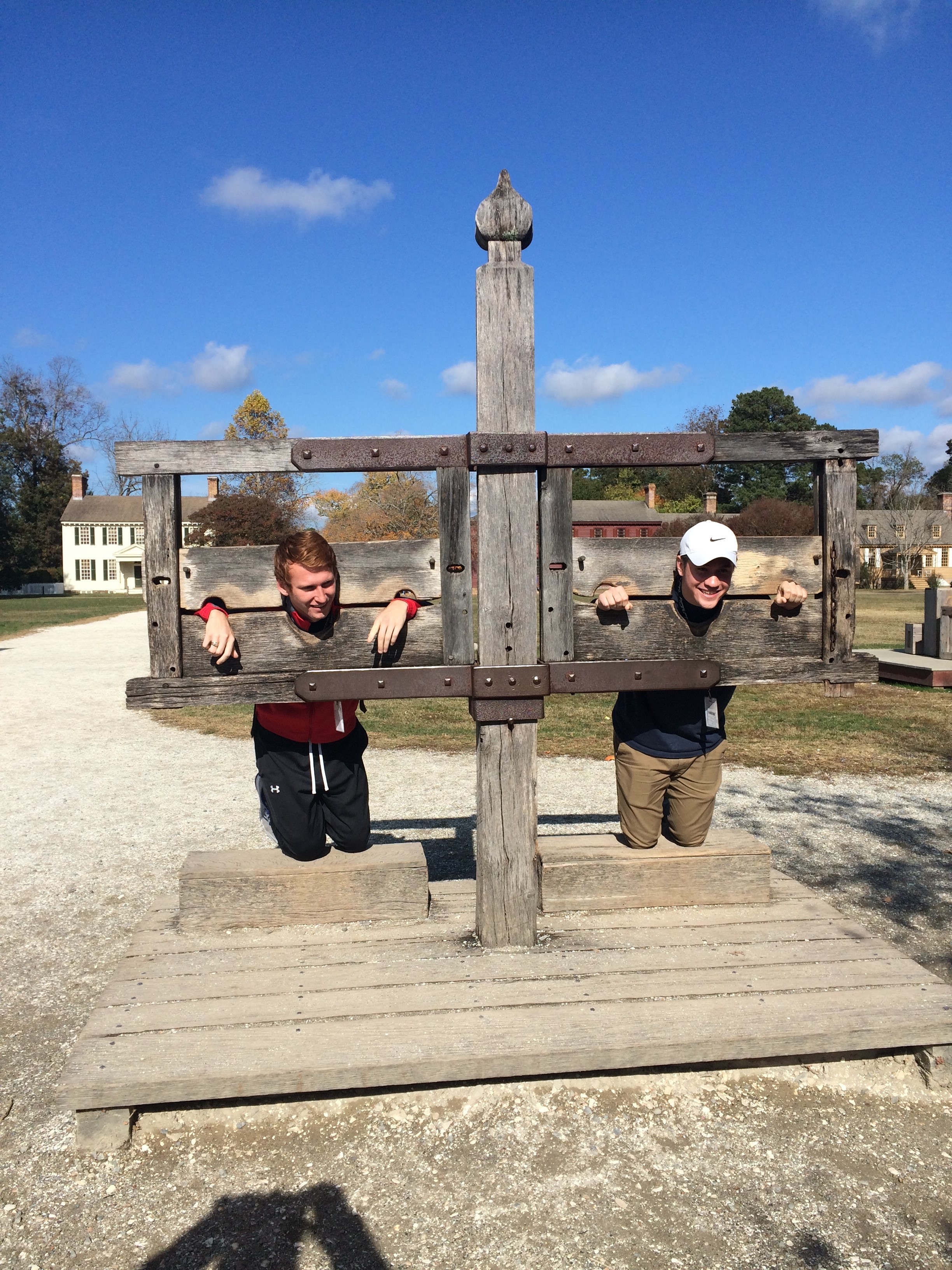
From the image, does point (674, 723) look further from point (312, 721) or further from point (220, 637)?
point (220, 637)

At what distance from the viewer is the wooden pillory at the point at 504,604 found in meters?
3.23

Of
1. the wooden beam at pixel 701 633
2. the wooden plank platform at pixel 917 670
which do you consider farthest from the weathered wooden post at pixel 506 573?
the wooden plank platform at pixel 917 670

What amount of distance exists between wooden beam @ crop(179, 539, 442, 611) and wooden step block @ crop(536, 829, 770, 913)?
4.11ft

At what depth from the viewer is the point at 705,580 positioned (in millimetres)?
3371

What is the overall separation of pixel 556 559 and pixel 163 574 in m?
1.38

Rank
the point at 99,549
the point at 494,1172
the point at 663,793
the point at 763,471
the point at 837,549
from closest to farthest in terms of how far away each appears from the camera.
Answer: the point at 494,1172
the point at 837,549
the point at 663,793
the point at 763,471
the point at 99,549

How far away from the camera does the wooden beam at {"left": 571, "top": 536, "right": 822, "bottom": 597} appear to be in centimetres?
335

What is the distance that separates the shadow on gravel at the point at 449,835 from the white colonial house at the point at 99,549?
6733cm

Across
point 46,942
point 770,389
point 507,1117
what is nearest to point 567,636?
point 507,1117

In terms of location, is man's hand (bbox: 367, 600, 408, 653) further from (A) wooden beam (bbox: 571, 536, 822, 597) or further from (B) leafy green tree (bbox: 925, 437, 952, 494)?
(B) leafy green tree (bbox: 925, 437, 952, 494)

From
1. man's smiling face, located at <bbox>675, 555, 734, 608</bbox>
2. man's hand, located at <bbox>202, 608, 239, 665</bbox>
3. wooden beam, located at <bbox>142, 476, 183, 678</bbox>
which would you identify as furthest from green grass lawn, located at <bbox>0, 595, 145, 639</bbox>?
man's smiling face, located at <bbox>675, 555, 734, 608</bbox>

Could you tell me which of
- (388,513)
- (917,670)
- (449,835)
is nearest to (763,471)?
(388,513)

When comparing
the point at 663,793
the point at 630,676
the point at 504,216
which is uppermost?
the point at 504,216

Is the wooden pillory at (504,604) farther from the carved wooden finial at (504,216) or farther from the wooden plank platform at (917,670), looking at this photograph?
the wooden plank platform at (917,670)
